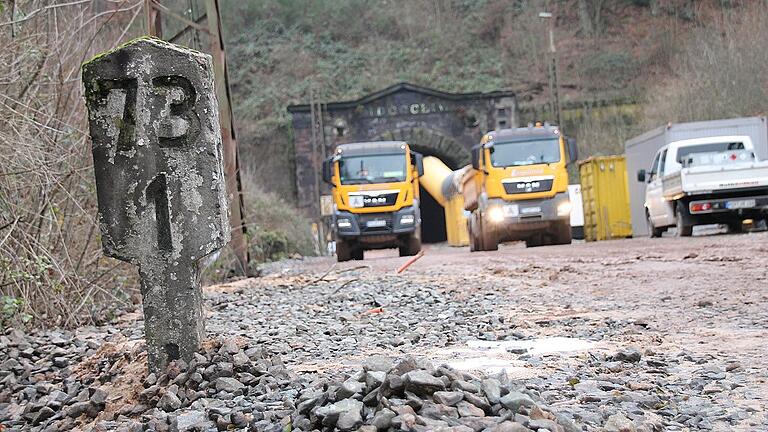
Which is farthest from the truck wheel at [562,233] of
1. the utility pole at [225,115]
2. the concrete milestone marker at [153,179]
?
the concrete milestone marker at [153,179]

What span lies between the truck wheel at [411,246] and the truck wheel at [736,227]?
7.27m

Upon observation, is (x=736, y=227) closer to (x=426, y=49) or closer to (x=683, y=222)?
(x=683, y=222)

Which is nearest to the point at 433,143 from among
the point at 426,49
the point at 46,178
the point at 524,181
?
the point at 426,49

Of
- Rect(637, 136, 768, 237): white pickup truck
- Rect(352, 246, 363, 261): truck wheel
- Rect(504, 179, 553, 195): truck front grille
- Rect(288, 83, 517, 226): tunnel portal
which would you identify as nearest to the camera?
Rect(637, 136, 768, 237): white pickup truck

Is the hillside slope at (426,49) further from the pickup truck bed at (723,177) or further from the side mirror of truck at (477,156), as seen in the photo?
the pickup truck bed at (723,177)

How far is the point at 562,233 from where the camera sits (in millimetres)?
21219

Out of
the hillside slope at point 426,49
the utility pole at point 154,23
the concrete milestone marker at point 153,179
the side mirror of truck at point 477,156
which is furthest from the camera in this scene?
the hillside slope at point 426,49

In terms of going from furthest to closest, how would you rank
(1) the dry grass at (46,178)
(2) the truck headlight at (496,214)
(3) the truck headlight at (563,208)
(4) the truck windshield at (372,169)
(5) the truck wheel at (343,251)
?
(5) the truck wheel at (343,251)
(4) the truck windshield at (372,169)
(3) the truck headlight at (563,208)
(2) the truck headlight at (496,214)
(1) the dry grass at (46,178)

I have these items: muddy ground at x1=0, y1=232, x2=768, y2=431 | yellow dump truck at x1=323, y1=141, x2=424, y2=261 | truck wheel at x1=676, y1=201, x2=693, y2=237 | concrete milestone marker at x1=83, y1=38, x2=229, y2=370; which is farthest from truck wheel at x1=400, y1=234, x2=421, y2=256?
concrete milestone marker at x1=83, y1=38, x2=229, y2=370

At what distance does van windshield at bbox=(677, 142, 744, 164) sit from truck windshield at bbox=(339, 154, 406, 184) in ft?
20.9

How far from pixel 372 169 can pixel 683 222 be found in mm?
7226

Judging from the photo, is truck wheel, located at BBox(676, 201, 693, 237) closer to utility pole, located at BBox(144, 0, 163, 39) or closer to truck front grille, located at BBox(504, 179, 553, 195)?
truck front grille, located at BBox(504, 179, 553, 195)

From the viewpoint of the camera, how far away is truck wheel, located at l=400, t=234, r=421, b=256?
21891mm

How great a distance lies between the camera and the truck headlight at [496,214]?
2045 cm
